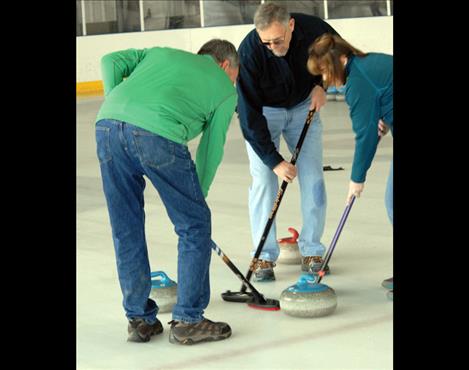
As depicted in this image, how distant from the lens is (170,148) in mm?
3811

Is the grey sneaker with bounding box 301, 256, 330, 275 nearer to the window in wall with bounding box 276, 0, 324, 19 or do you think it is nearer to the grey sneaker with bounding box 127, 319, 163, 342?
the grey sneaker with bounding box 127, 319, 163, 342

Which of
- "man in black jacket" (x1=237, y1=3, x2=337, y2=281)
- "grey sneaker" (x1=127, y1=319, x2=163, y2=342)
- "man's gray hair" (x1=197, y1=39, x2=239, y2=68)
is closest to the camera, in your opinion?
"man's gray hair" (x1=197, y1=39, x2=239, y2=68)

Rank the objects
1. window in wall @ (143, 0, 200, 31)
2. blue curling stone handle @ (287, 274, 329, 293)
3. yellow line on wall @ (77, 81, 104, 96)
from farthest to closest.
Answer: window in wall @ (143, 0, 200, 31)
yellow line on wall @ (77, 81, 104, 96)
blue curling stone handle @ (287, 274, 329, 293)

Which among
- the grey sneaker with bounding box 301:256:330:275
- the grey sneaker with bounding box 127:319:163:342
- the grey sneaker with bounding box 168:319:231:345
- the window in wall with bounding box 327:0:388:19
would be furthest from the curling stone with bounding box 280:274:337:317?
the window in wall with bounding box 327:0:388:19

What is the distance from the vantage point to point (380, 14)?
17.0 m

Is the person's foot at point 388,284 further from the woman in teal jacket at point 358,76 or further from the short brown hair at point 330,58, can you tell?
the short brown hair at point 330,58

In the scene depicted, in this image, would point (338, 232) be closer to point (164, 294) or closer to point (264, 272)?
point (264, 272)

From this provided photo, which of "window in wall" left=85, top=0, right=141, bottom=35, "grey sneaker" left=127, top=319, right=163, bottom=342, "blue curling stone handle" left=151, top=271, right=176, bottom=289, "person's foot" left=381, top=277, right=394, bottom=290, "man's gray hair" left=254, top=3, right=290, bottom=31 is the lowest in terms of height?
"person's foot" left=381, top=277, right=394, bottom=290

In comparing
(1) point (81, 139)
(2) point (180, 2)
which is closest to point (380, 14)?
(2) point (180, 2)

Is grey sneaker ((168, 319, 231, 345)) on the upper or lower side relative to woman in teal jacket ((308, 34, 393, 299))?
lower

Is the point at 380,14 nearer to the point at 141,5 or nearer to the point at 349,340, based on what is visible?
the point at 141,5

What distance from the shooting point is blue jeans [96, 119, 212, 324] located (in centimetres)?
381

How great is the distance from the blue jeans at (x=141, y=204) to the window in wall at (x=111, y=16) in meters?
15.6

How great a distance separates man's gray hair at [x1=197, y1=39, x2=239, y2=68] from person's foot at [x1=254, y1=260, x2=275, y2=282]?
1.34 metres
